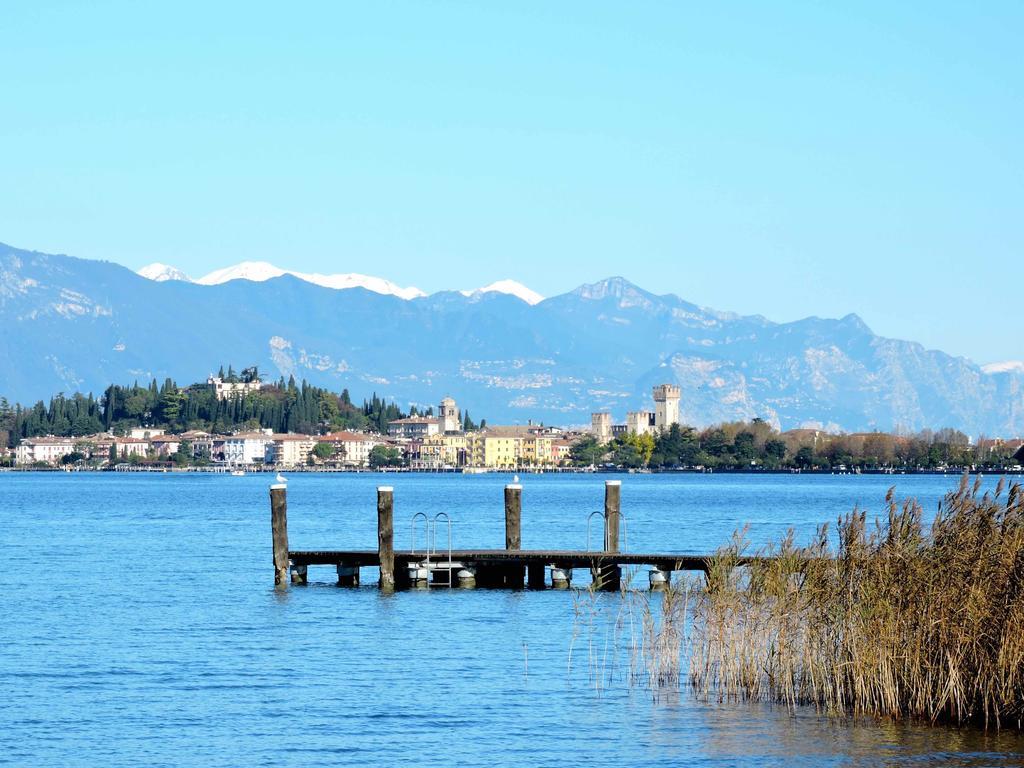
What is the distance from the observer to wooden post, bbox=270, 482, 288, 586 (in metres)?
39.2

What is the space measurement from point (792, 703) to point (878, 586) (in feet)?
8.46

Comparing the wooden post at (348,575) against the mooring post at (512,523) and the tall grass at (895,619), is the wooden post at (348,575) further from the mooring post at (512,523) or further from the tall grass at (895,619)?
the tall grass at (895,619)

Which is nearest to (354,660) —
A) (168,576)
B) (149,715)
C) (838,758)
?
(149,715)

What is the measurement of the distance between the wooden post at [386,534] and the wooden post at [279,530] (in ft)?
7.39

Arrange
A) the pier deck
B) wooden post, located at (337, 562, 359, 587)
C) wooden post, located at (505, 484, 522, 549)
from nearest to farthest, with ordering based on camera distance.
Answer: the pier deck, wooden post, located at (505, 484, 522, 549), wooden post, located at (337, 562, 359, 587)

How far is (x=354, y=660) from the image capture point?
29.8 m

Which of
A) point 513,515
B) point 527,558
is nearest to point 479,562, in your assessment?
point 527,558

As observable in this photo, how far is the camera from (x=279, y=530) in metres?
40.2

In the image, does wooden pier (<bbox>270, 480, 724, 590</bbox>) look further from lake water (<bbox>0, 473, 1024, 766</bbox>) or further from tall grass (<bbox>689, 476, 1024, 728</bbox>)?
tall grass (<bbox>689, 476, 1024, 728</bbox>)

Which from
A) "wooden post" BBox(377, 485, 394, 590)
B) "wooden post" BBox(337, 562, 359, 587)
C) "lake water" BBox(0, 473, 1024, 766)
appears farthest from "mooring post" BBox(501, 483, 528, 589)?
"wooden post" BBox(337, 562, 359, 587)

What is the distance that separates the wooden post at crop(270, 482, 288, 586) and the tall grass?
16435mm

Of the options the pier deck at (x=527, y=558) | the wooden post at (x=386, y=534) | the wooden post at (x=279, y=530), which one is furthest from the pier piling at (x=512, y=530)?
the wooden post at (x=279, y=530)

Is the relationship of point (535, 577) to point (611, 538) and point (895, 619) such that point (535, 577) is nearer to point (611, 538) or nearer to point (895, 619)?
point (611, 538)

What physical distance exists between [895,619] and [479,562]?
19.7 m
